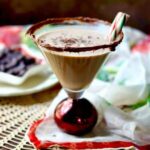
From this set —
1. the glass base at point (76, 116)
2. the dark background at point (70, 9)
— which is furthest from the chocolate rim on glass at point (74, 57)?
the dark background at point (70, 9)

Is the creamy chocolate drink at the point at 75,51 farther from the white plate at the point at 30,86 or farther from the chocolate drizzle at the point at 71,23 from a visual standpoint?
the white plate at the point at 30,86

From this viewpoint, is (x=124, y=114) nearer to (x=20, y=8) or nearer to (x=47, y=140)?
(x=47, y=140)

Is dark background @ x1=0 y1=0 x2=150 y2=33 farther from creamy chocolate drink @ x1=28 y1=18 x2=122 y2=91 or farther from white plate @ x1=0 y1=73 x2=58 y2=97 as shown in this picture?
creamy chocolate drink @ x1=28 y1=18 x2=122 y2=91

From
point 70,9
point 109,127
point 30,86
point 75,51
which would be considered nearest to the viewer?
point 75,51

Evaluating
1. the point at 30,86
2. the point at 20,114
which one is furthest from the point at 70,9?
the point at 20,114

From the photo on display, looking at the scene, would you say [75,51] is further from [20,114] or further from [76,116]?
[20,114]

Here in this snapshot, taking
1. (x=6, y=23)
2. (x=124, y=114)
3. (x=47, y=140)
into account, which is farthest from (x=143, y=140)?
(x=6, y=23)

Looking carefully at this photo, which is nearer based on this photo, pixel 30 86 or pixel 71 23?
pixel 71 23
